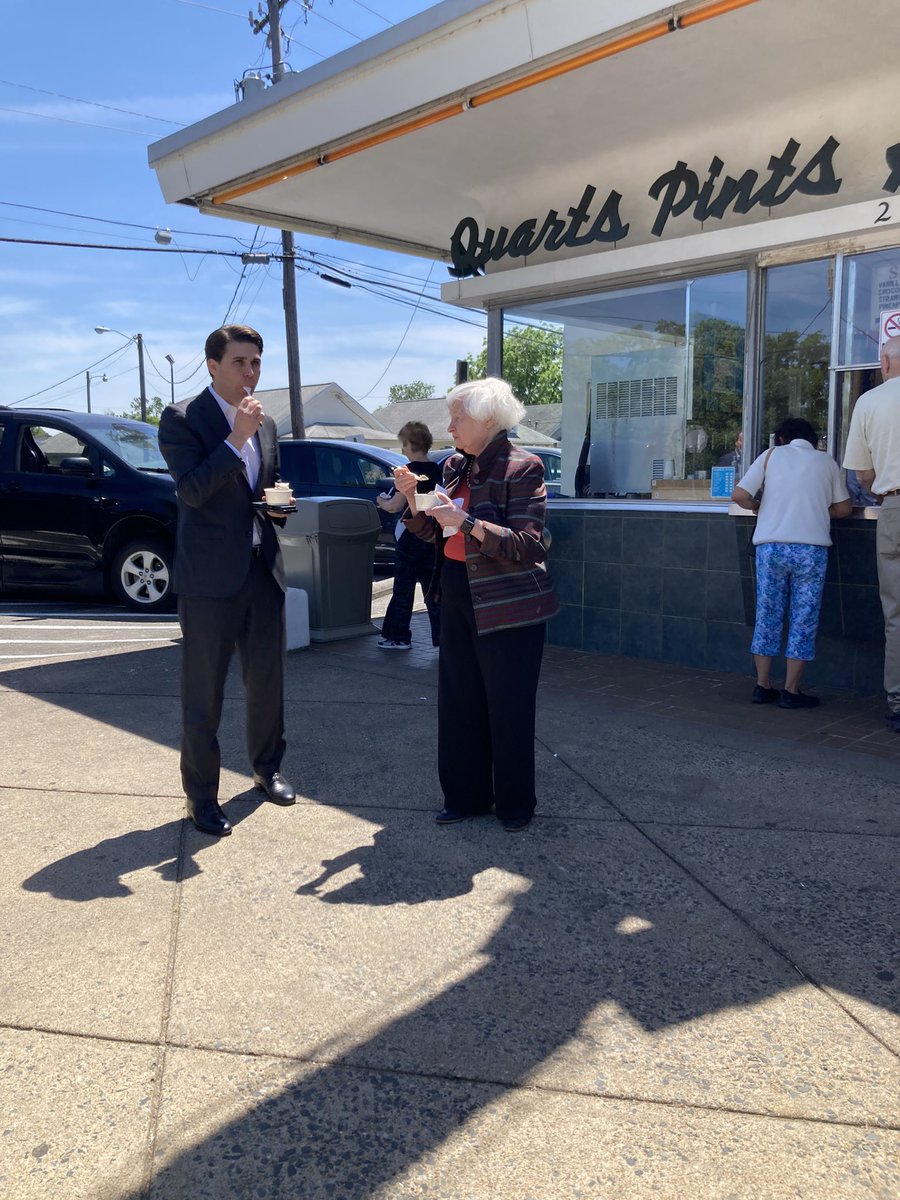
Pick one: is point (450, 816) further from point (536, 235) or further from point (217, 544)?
point (536, 235)

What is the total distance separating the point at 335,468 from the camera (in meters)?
13.2

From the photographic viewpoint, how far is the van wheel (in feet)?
34.0

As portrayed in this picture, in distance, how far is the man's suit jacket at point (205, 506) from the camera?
4133mm

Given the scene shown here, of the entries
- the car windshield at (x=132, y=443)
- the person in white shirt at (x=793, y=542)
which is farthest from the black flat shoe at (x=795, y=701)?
the car windshield at (x=132, y=443)

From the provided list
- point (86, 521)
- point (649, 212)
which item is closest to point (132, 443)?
point (86, 521)

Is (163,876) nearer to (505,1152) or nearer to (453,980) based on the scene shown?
(453,980)

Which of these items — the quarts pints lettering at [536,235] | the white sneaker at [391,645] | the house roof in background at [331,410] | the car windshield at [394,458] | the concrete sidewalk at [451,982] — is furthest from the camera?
the house roof in background at [331,410]

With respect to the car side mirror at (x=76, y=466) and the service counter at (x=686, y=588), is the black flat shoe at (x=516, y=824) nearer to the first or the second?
the service counter at (x=686, y=588)

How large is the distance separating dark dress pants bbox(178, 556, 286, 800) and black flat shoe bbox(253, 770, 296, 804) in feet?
0.95

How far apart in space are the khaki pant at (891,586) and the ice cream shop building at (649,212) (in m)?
0.34

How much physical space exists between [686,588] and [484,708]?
140 inches

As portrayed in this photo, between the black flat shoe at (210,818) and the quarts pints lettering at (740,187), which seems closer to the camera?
the black flat shoe at (210,818)

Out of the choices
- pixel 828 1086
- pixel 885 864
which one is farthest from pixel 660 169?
pixel 828 1086

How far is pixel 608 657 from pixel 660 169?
12.1 feet
